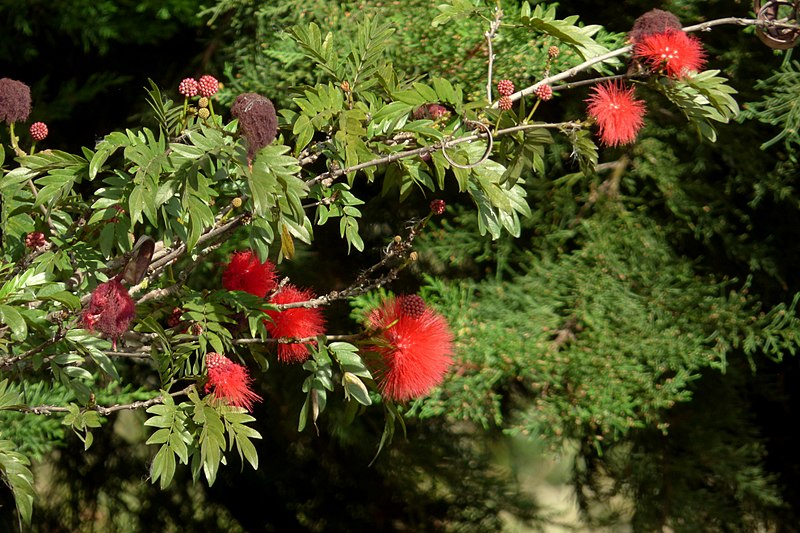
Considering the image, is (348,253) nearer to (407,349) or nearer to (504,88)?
(407,349)

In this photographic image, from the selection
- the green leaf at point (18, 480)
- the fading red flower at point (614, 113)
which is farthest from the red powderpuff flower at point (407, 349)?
the green leaf at point (18, 480)

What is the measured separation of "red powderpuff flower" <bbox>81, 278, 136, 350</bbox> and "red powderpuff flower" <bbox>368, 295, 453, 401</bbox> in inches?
11.3

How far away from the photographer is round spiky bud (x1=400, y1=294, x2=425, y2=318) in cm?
102

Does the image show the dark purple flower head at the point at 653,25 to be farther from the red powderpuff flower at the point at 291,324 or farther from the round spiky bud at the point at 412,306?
the red powderpuff flower at the point at 291,324

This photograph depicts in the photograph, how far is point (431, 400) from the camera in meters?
1.80

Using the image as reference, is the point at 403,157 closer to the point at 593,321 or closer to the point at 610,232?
the point at 593,321

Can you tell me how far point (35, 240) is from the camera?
100 centimetres

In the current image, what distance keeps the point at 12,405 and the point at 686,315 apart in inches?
55.4

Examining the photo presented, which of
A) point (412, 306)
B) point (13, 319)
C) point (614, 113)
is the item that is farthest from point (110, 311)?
point (614, 113)

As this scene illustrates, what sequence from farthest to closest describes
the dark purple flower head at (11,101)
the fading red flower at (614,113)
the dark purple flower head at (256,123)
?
the fading red flower at (614,113) < the dark purple flower head at (11,101) < the dark purple flower head at (256,123)

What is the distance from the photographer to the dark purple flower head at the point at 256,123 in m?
0.79

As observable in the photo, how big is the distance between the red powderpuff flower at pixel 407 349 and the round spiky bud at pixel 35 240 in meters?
0.38

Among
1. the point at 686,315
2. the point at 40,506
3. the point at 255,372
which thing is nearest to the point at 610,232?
the point at 686,315

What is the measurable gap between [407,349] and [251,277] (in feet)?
0.73
